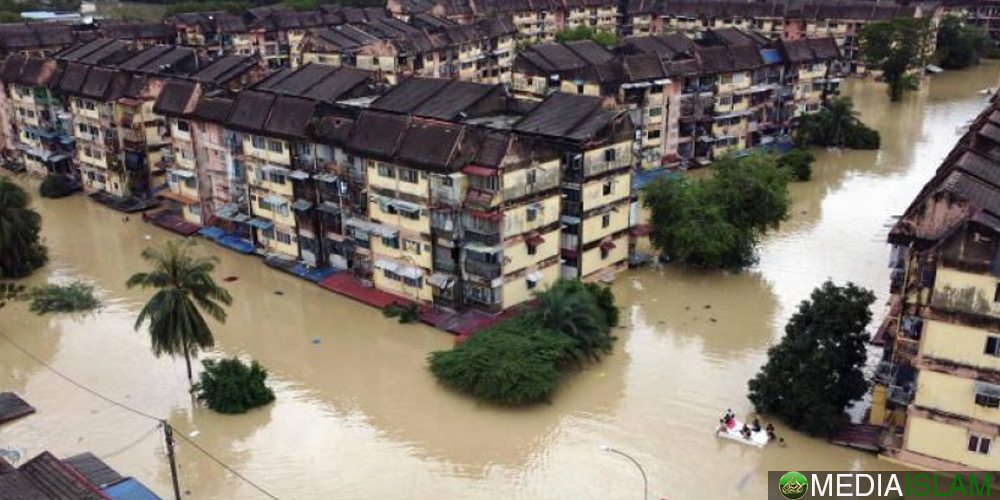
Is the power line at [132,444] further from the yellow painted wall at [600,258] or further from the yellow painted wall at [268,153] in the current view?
the yellow painted wall at [600,258]

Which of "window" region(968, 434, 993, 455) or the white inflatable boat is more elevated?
"window" region(968, 434, 993, 455)

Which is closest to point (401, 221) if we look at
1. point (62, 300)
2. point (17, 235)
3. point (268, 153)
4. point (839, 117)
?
point (268, 153)

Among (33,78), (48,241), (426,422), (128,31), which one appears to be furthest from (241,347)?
(128,31)

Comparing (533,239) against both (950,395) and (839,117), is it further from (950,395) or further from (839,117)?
(839,117)

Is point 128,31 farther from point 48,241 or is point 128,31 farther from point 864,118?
point 864,118

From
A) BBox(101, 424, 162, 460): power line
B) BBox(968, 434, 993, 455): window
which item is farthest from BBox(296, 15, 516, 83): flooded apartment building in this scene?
BBox(968, 434, 993, 455): window

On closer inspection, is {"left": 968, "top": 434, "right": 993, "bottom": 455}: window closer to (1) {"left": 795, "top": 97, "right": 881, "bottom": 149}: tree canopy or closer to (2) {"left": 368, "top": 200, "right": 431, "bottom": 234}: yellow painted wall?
(2) {"left": 368, "top": 200, "right": 431, "bottom": 234}: yellow painted wall

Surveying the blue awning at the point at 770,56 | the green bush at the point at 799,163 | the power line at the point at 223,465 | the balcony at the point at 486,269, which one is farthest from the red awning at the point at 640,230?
the blue awning at the point at 770,56
